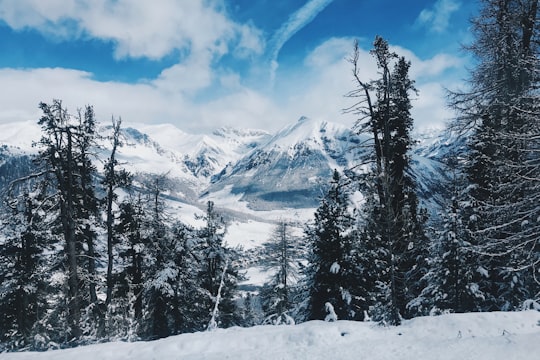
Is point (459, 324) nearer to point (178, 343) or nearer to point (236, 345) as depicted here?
point (236, 345)

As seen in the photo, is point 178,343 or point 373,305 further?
point 373,305

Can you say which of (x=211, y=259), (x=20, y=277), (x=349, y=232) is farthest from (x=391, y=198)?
(x=20, y=277)

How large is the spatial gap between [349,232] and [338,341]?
9.79 metres

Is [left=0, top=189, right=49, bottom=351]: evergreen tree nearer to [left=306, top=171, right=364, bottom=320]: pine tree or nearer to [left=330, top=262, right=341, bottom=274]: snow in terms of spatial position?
[left=306, top=171, right=364, bottom=320]: pine tree

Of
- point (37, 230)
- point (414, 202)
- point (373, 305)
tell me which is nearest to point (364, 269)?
point (373, 305)

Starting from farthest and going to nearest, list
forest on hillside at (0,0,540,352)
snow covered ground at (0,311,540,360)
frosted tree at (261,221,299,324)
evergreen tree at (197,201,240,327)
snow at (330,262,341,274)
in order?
frosted tree at (261,221,299,324)
evergreen tree at (197,201,240,327)
snow at (330,262,341,274)
forest on hillside at (0,0,540,352)
snow covered ground at (0,311,540,360)

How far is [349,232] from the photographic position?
17859 millimetres

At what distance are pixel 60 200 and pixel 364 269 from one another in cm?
1393

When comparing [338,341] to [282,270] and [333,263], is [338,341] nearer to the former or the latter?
[333,263]

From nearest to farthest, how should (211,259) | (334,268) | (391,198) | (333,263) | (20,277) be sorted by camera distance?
(391,198), (334,268), (333,263), (20,277), (211,259)

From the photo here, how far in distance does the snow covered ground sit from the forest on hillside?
38.8 inches

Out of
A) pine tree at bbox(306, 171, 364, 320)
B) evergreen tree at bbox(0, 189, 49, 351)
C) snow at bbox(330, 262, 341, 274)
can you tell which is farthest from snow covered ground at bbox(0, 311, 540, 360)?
evergreen tree at bbox(0, 189, 49, 351)

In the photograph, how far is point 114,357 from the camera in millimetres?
8297

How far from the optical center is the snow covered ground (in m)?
7.47
